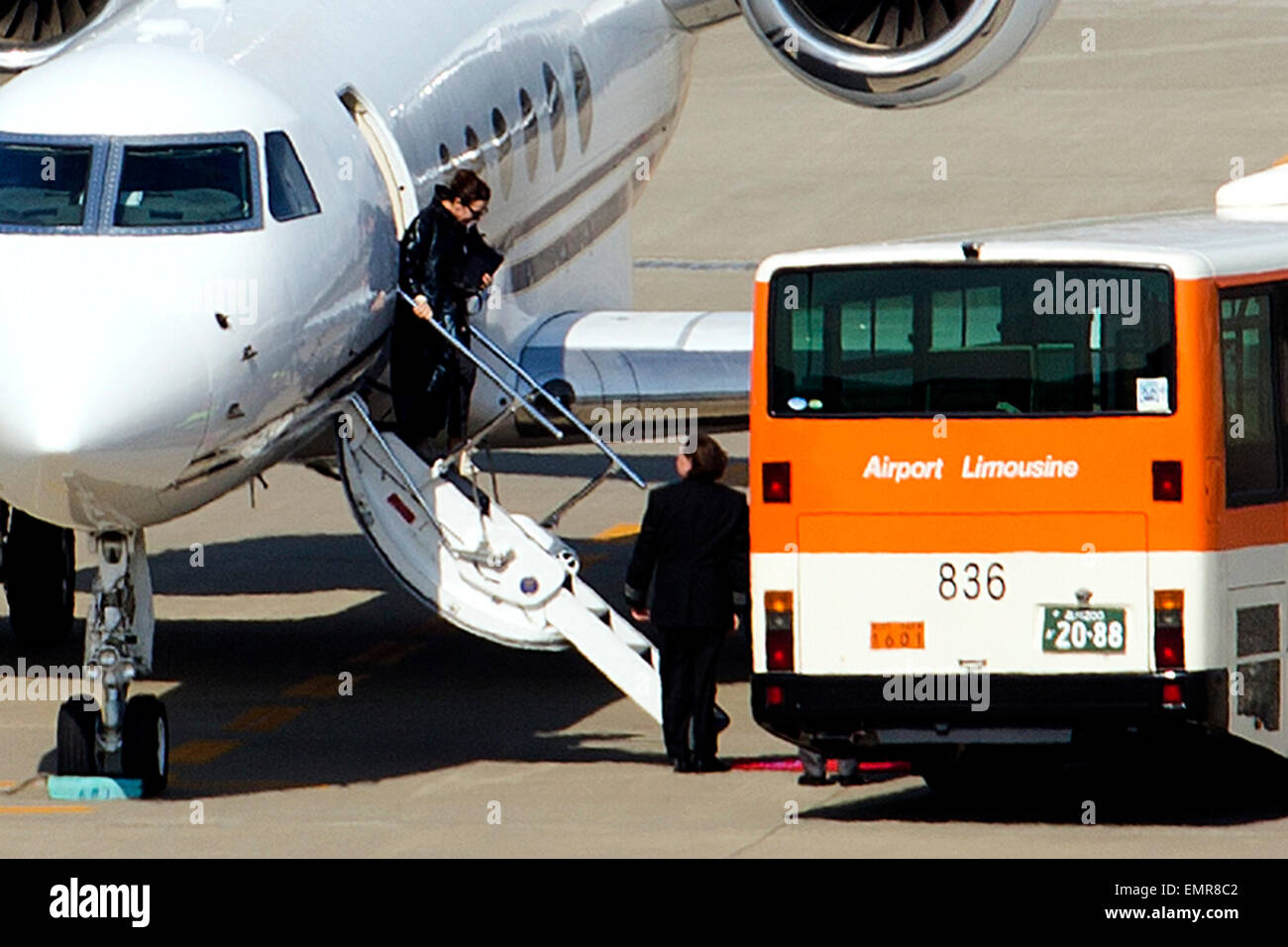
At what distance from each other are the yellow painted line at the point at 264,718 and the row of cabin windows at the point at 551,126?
3.70 meters

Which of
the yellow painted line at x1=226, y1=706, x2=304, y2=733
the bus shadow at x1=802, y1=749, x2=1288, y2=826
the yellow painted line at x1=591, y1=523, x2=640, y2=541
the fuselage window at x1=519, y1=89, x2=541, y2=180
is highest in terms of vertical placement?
the fuselage window at x1=519, y1=89, x2=541, y2=180

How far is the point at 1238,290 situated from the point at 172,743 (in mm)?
7061

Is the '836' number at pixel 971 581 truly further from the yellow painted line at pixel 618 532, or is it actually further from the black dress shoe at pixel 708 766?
the yellow painted line at pixel 618 532

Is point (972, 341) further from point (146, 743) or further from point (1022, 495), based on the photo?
point (146, 743)

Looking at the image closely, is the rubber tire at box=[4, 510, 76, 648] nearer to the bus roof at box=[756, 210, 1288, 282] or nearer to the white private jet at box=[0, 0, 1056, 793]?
the white private jet at box=[0, 0, 1056, 793]

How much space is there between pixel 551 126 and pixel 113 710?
791 centimetres

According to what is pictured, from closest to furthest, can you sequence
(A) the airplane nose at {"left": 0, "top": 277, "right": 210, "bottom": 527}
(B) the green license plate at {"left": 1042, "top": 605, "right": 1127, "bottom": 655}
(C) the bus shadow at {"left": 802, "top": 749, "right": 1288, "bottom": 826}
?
(B) the green license plate at {"left": 1042, "top": 605, "right": 1127, "bottom": 655}, (A) the airplane nose at {"left": 0, "top": 277, "right": 210, "bottom": 527}, (C) the bus shadow at {"left": 802, "top": 749, "right": 1288, "bottom": 826}

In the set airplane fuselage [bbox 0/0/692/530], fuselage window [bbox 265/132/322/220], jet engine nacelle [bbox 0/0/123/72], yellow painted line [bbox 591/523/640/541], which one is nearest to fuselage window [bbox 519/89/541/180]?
airplane fuselage [bbox 0/0/692/530]

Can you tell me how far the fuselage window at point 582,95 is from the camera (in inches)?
916

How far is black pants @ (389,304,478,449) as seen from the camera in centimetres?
1784

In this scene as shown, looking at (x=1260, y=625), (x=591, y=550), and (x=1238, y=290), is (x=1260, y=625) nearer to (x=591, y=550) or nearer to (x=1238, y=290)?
(x=1238, y=290)

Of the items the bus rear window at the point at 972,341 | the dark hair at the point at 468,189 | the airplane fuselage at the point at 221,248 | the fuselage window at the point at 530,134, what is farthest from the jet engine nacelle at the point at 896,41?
the bus rear window at the point at 972,341

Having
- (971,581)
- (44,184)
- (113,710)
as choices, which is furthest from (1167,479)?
(44,184)

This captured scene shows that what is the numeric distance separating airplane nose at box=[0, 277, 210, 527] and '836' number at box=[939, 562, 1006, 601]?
388 cm
